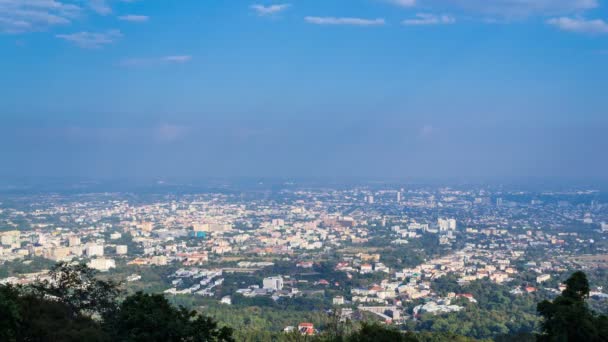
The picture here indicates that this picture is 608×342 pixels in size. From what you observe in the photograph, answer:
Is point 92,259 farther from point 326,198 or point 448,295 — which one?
point 326,198


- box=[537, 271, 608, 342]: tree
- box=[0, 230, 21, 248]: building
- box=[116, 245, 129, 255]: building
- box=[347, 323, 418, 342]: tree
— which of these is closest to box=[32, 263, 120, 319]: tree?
box=[347, 323, 418, 342]: tree

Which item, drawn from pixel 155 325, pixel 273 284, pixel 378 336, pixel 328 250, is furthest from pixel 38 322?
pixel 328 250

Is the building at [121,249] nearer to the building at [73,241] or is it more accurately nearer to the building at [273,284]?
the building at [73,241]

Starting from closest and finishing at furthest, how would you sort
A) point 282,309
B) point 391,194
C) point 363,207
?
point 282,309, point 363,207, point 391,194

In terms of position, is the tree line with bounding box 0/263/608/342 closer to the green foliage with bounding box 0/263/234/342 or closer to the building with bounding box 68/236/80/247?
the green foliage with bounding box 0/263/234/342

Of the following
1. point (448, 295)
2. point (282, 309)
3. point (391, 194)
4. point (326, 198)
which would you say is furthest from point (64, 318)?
point (391, 194)

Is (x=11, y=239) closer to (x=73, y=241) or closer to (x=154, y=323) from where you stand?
(x=73, y=241)

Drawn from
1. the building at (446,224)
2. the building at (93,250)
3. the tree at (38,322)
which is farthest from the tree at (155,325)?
the building at (446,224)
